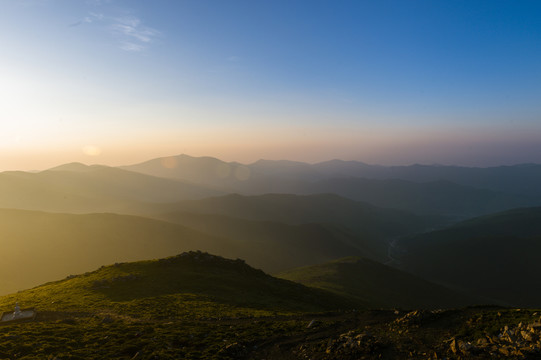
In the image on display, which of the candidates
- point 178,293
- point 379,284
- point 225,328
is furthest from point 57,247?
point 379,284

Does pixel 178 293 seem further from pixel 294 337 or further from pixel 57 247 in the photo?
pixel 57 247

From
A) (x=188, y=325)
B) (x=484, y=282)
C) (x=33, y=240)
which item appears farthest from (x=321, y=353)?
(x=484, y=282)

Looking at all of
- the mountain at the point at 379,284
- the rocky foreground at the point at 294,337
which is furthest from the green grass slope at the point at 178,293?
the mountain at the point at 379,284

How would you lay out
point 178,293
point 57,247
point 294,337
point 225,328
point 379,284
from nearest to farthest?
point 294,337, point 225,328, point 178,293, point 379,284, point 57,247

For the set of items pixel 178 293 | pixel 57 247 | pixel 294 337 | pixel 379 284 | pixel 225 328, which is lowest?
pixel 379 284

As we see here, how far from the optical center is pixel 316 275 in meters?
126

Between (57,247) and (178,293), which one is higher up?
(178,293)

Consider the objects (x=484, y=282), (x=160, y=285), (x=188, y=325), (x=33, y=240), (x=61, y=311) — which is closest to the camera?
(x=188, y=325)

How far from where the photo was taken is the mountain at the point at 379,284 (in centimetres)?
11219

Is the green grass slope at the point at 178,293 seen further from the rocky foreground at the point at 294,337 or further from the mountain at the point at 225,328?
the rocky foreground at the point at 294,337

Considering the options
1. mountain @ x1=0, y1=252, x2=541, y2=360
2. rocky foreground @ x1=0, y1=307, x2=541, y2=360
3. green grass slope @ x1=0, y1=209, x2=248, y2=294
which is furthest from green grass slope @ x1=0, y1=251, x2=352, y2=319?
green grass slope @ x1=0, y1=209, x2=248, y2=294

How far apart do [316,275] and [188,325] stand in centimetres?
10470

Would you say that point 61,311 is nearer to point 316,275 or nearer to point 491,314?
point 491,314

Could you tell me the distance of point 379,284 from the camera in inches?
5221
